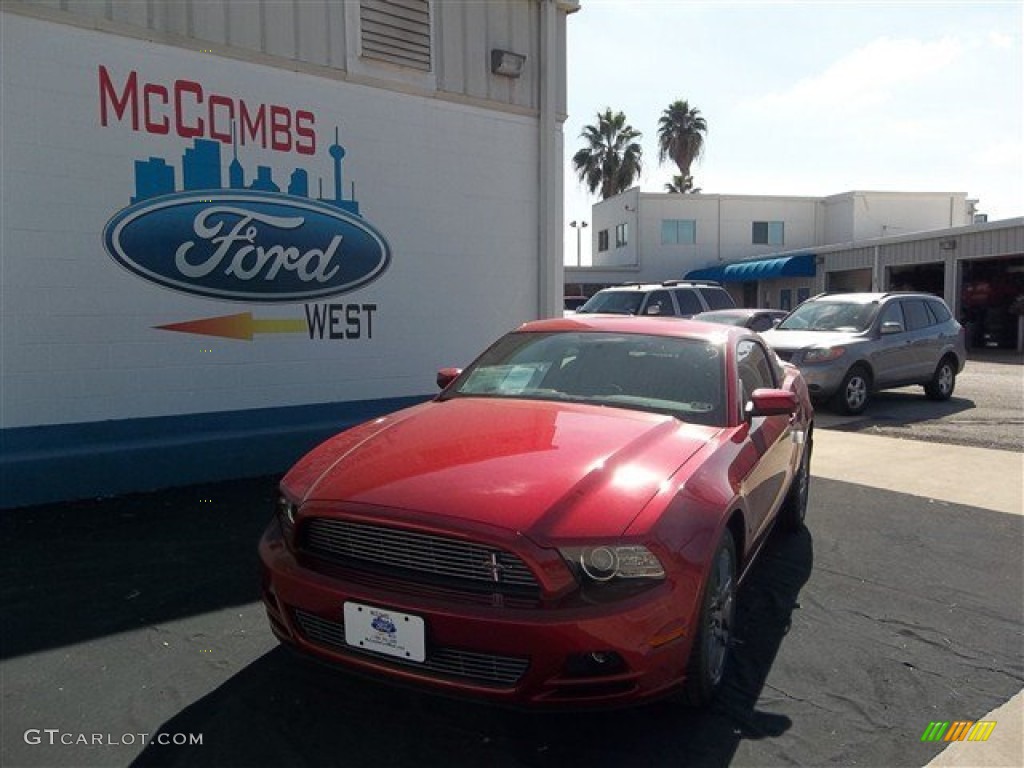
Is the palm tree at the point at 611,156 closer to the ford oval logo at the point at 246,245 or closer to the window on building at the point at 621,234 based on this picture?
the window on building at the point at 621,234

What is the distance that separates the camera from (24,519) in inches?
198

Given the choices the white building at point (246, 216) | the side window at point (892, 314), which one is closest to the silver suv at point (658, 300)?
the side window at point (892, 314)

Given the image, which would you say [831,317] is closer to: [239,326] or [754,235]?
[239,326]

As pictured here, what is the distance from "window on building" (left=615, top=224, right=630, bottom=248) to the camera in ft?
119

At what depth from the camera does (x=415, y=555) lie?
2.60m

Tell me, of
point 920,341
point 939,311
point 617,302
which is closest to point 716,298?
point 617,302

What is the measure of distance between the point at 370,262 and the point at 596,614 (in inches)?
208

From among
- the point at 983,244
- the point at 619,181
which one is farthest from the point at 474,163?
the point at 619,181

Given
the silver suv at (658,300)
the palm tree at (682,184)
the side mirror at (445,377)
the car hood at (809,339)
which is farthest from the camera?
the palm tree at (682,184)

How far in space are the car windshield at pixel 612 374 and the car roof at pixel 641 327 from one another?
0.19ft

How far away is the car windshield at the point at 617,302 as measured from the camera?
502 inches

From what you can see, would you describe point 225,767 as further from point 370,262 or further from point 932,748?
point 370,262

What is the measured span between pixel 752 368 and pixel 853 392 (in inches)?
259

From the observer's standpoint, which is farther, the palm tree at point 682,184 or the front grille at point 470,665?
the palm tree at point 682,184
